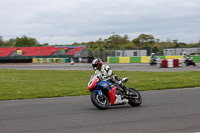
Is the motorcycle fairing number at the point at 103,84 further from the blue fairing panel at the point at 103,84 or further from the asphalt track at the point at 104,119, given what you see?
the asphalt track at the point at 104,119

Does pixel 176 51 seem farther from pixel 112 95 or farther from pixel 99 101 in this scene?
pixel 99 101

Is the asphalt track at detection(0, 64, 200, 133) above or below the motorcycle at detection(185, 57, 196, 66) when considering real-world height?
below

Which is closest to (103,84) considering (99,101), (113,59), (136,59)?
(99,101)

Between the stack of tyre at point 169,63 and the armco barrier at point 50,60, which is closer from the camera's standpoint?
the stack of tyre at point 169,63

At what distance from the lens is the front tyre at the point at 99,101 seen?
304 inches

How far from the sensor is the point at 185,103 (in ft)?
27.9

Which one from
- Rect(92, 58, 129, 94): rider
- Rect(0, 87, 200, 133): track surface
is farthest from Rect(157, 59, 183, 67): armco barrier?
Rect(92, 58, 129, 94): rider

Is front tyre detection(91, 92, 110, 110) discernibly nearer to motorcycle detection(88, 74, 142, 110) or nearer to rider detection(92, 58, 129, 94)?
motorcycle detection(88, 74, 142, 110)

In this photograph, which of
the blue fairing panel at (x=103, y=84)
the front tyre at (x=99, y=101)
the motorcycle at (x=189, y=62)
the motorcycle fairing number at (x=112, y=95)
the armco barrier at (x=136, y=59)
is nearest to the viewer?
the front tyre at (x=99, y=101)

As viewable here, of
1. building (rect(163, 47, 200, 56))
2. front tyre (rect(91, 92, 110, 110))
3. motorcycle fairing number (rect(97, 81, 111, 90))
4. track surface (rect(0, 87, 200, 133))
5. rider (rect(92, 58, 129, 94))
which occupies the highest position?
building (rect(163, 47, 200, 56))

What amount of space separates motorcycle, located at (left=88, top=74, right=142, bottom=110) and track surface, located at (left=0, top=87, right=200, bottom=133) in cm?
21

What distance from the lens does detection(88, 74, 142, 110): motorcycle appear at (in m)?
7.76

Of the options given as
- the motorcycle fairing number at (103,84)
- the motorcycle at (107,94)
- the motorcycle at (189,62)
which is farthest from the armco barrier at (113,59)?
the motorcycle fairing number at (103,84)

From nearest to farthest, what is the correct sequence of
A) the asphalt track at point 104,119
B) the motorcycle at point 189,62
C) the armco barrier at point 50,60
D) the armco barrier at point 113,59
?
the asphalt track at point 104,119
the motorcycle at point 189,62
the armco barrier at point 113,59
the armco barrier at point 50,60
